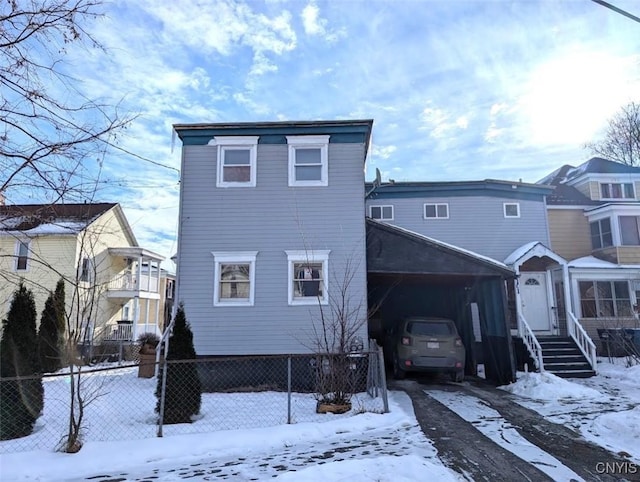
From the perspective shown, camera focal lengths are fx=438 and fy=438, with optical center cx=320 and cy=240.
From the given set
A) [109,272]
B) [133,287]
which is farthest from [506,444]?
[133,287]

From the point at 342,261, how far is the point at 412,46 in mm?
5570

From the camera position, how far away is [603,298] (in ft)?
61.6

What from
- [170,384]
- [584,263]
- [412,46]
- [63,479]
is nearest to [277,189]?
[412,46]

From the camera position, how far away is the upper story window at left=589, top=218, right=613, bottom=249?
19.7 meters

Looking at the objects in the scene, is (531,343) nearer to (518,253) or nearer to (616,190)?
(518,253)

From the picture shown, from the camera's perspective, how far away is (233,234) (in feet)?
40.2

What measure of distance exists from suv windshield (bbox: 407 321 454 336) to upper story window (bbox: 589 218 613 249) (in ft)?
39.2

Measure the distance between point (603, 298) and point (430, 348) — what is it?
11493 mm

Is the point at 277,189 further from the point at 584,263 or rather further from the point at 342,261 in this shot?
the point at 584,263

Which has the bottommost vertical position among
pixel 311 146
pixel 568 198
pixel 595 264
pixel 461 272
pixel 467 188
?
pixel 461 272

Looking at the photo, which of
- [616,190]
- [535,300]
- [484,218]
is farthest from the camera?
[616,190]

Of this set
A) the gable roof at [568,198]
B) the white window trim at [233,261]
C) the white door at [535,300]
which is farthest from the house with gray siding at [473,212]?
the white window trim at [233,261]

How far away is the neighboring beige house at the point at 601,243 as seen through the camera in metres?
18.2

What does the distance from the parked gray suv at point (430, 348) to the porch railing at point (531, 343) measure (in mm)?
2094
